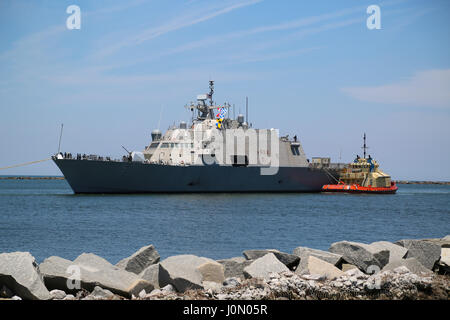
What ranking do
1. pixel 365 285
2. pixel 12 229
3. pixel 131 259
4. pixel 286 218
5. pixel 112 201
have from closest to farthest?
pixel 365 285, pixel 131 259, pixel 12 229, pixel 286 218, pixel 112 201

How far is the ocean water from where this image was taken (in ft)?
53.1

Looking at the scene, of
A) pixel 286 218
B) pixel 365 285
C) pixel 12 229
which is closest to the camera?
pixel 365 285

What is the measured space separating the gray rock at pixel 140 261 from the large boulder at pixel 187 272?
0.91m

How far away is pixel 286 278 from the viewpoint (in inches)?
290

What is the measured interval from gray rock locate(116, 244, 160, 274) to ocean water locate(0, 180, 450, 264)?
4.16 m

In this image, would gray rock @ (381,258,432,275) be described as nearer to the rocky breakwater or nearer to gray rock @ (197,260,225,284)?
the rocky breakwater

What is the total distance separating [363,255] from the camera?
30.3 feet

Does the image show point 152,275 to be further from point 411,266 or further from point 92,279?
point 411,266

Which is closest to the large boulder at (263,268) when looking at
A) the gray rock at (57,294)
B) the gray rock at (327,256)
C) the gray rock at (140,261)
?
the gray rock at (327,256)

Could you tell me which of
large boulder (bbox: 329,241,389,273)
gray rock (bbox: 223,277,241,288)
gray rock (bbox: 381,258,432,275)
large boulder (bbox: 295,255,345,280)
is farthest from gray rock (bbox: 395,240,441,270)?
gray rock (bbox: 223,277,241,288)

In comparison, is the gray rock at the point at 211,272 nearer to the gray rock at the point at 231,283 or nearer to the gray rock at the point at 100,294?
the gray rock at the point at 231,283

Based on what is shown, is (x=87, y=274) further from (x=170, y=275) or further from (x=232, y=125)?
(x=232, y=125)
